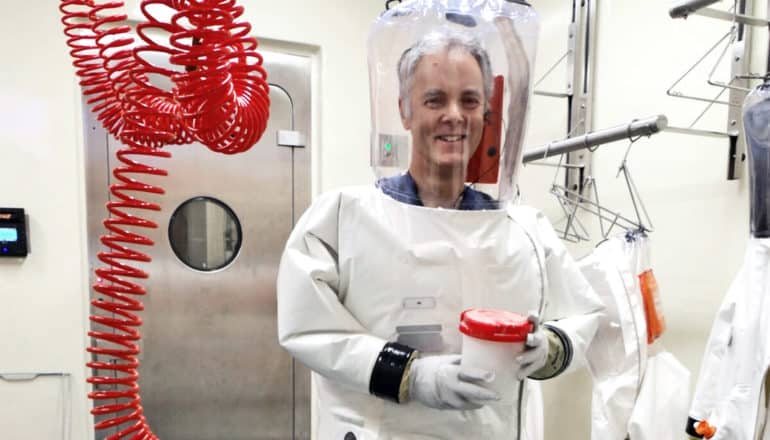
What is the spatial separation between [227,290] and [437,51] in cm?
143

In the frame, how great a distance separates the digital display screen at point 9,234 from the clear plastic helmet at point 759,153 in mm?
2023

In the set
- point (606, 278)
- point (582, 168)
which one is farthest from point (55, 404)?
point (582, 168)

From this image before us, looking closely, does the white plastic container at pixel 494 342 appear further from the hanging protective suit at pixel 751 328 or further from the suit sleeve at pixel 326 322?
the hanging protective suit at pixel 751 328

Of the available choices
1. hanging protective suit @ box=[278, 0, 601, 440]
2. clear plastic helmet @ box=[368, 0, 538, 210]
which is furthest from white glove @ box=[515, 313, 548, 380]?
clear plastic helmet @ box=[368, 0, 538, 210]

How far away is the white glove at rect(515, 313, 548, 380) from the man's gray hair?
0.40m

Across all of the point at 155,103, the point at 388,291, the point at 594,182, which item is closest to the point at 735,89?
the point at 594,182

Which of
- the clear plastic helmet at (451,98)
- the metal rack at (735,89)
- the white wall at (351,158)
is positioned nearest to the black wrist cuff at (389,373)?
the clear plastic helmet at (451,98)

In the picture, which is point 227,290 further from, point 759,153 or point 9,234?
point 759,153

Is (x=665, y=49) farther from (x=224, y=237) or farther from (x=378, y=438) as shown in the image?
(x=224, y=237)

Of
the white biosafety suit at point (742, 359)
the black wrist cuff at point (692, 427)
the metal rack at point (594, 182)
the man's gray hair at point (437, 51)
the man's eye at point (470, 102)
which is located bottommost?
the black wrist cuff at point (692, 427)

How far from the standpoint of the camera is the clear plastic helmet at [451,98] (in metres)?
0.79

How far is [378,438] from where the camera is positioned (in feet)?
2.49

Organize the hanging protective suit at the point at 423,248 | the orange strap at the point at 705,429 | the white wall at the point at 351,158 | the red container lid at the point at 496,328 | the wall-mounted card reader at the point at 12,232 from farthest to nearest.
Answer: the wall-mounted card reader at the point at 12,232 → the white wall at the point at 351,158 → the orange strap at the point at 705,429 → the hanging protective suit at the point at 423,248 → the red container lid at the point at 496,328

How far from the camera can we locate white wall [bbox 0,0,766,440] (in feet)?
3.88
